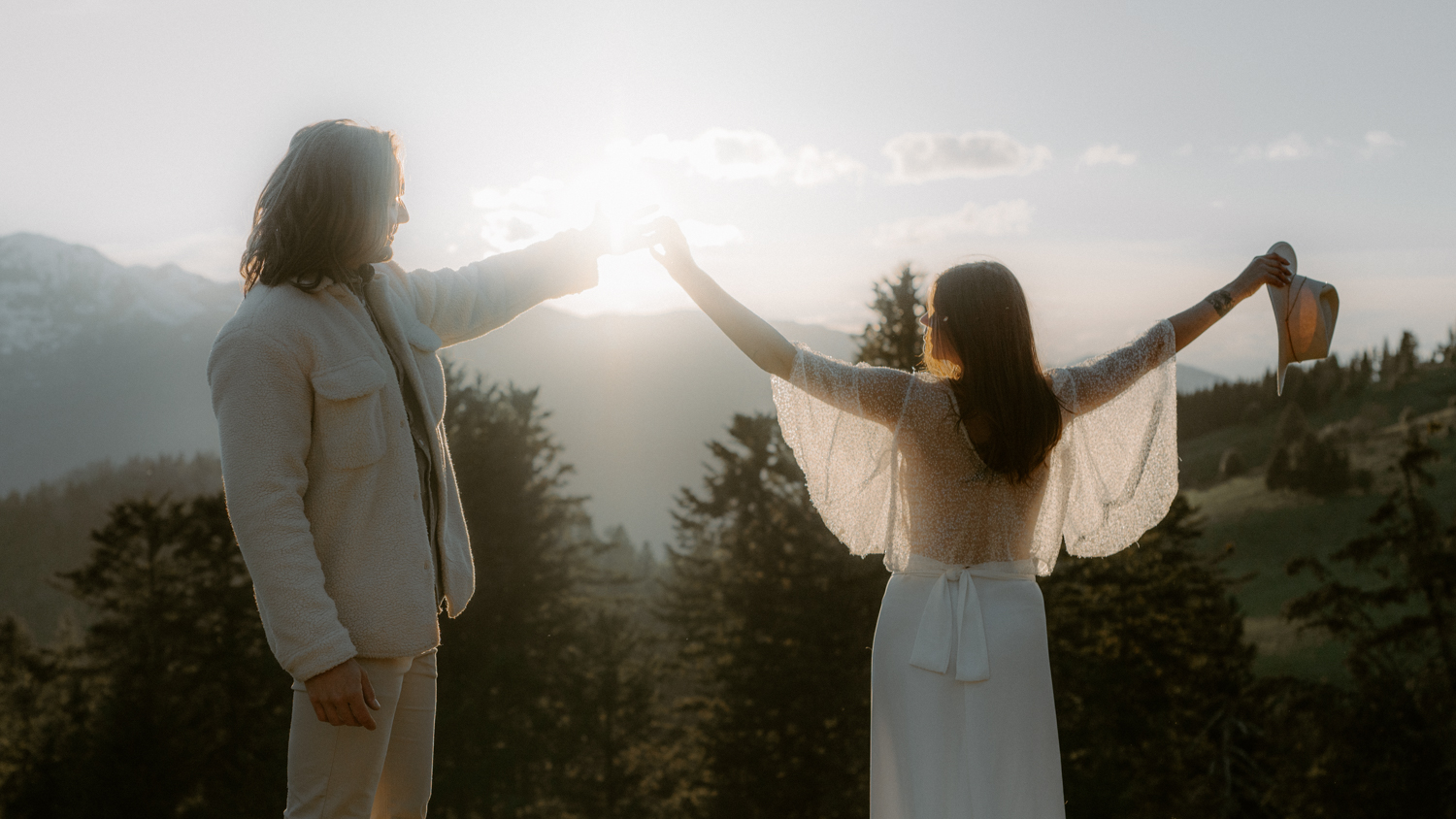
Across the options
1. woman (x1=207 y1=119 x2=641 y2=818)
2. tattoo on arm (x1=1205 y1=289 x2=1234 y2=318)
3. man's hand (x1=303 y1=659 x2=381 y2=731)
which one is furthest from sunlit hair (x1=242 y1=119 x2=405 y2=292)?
tattoo on arm (x1=1205 y1=289 x2=1234 y2=318)

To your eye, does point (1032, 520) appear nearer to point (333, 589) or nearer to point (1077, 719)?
point (333, 589)

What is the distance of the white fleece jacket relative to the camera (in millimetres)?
1784

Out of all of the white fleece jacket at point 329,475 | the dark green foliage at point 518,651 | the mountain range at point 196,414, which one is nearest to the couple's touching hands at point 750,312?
the white fleece jacket at point 329,475

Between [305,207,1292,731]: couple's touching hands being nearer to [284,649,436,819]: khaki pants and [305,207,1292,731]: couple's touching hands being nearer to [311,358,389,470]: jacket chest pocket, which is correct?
[311,358,389,470]: jacket chest pocket

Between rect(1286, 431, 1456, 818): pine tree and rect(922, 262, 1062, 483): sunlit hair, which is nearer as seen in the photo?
rect(922, 262, 1062, 483): sunlit hair

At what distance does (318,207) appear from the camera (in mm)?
1900

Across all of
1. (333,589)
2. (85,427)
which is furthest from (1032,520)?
(85,427)

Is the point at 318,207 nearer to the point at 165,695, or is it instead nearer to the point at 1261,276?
the point at 1261,276

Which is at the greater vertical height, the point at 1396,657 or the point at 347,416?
the point at 347,416

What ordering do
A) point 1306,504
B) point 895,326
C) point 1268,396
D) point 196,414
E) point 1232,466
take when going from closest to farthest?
point 895,326, point 1306,504, point 1232,466, point 1268,396, point 196,414

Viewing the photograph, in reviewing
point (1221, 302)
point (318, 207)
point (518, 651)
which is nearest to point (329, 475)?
point (318, 207)

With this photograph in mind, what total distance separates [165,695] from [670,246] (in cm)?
2632

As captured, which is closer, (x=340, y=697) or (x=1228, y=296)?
(x=340, y=697)

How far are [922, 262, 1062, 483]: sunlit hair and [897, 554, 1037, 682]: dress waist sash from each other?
263 millimetres
